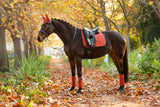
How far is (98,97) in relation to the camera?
4.41m

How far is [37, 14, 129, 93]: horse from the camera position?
4639 mm

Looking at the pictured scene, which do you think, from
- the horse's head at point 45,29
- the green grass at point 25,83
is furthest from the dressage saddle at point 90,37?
the green grass at point 25,83

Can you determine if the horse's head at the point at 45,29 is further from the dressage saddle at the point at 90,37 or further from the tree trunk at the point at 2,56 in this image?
the tree trunk at the point at 2,56

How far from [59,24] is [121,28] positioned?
964 centimetres

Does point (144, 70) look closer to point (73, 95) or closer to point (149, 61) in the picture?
point (149, 61)

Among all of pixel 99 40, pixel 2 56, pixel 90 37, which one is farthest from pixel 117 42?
pixel 2 56

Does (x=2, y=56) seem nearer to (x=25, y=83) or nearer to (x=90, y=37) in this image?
(x=25, y=83)

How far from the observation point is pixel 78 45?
4719mm

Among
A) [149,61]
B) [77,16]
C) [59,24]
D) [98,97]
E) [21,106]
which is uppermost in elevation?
[77,16]

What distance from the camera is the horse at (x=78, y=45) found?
464 cm

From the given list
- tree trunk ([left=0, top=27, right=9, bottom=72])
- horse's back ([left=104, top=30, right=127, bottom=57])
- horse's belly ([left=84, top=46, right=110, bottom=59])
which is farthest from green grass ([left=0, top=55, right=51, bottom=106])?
horse's back ([left=104, top=30, right=127, bottom=57])

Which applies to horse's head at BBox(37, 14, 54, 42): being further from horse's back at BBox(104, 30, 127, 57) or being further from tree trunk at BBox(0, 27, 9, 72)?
tree trunk at BBox(0, 27, 9, 72)

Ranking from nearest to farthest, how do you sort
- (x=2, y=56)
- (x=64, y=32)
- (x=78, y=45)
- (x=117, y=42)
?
(x=78, y=45) < (x=64, y=32) < (x=117, y=42) < (x=2, y=56)

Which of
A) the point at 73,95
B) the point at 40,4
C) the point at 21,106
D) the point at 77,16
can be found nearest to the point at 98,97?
the point at 73,95
